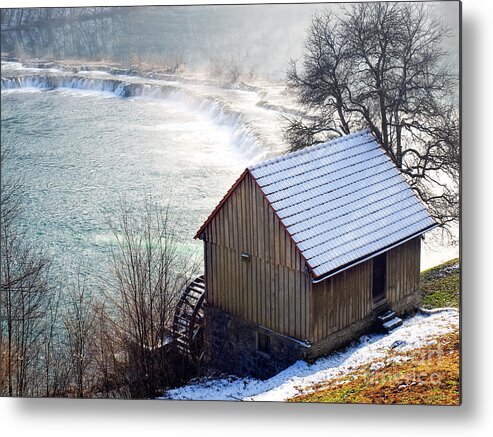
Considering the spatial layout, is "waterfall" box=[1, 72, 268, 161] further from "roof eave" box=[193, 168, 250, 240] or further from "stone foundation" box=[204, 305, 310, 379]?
"stone foundation" box=[204, 305, 310, 379]

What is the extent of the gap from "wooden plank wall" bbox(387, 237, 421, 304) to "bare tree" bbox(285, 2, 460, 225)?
1.87ft

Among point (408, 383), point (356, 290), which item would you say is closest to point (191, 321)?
point (356, 290)

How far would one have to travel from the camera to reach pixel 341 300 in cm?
1102

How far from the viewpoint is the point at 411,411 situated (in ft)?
33.8

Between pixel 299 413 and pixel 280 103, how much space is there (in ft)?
10.8

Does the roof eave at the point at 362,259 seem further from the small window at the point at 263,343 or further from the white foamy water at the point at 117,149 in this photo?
the small window at the point at 263,343

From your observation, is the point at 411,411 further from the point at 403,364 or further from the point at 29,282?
the point at 29,282

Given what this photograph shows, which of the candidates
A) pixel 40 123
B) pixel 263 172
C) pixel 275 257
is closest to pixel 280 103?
pixel 263 172

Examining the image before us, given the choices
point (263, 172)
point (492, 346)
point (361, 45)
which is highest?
point (361, 45)

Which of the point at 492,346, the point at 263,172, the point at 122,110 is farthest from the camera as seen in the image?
Answer: the point at 122,110

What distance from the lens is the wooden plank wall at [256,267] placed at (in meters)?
10.7

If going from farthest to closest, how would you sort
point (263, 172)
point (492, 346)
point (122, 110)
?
point (122, 110) < point (263, 172) < point (492, 346)

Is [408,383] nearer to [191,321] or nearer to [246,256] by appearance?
[246,256]

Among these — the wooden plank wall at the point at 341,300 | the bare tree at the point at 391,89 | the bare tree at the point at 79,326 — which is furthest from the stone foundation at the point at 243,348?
the bare tree at the point at 391,89
